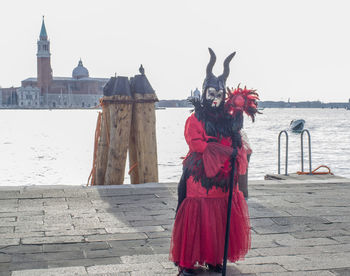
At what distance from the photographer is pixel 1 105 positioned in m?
168

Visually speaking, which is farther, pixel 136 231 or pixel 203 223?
pixel 136 231

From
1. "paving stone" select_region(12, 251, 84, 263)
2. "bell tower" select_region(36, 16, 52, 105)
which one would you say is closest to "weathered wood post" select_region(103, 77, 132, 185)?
"paving stone" select_region(12, 251, 84, 263)

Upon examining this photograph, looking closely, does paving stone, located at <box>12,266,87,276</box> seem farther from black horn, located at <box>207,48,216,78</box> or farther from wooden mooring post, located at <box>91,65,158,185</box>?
wooden mooring post, located at <box>91,65,158,185</box>

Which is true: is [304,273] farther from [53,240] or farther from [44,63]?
[44,63]

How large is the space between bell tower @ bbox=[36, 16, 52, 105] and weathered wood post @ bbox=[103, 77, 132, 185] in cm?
13671

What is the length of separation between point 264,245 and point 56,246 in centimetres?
177

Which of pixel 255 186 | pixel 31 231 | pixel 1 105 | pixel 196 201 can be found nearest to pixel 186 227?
pixel 196 201

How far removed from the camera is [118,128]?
787 cm

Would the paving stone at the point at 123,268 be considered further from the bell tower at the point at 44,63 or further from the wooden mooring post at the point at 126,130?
the bell tower at the point at 44,63

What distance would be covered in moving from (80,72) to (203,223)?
502ft

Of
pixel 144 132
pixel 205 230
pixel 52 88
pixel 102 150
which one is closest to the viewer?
pixel 205 230

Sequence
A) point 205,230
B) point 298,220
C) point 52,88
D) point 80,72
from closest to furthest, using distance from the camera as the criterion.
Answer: point 205,230 → point 298,220 → point 52,88 → point 80,72

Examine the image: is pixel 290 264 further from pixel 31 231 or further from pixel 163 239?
pixel 31 231

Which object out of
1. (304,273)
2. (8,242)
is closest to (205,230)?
(304,273)
